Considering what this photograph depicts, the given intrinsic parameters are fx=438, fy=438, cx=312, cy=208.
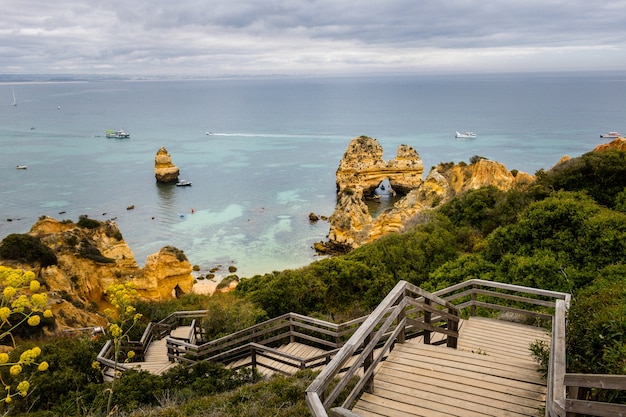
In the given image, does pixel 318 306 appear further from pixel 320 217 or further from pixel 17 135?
pixel 17 135

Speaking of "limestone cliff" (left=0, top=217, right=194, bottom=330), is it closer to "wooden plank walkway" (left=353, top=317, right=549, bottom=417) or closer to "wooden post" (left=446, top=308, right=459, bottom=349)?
"wooden post" (left=446, top=308, right=459, bottom=349)

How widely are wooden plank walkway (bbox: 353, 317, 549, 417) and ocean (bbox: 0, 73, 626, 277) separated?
96.8ft

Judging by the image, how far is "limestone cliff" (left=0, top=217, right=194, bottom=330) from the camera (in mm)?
19328

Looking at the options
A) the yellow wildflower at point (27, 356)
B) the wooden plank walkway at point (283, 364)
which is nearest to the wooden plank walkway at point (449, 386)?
the yellow wildflower at point (27, 356)

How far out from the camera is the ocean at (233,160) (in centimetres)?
4284

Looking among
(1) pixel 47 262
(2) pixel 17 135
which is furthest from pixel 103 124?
(1) pixel 47 262

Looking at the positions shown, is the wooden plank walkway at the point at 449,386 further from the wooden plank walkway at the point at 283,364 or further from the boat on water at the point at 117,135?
the boat on water at the point at 117,135

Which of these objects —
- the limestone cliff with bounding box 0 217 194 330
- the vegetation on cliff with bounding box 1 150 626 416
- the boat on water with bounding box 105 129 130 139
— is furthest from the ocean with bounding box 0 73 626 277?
the vegetation on cliff with bounding box 1 150 626 416

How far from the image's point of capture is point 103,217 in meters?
47.4

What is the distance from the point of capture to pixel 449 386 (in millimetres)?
4938

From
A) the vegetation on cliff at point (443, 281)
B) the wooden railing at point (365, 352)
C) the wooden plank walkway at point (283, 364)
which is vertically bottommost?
the wooden plank walkway at point (283, 364)

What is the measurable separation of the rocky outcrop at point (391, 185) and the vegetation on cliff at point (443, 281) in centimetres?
936

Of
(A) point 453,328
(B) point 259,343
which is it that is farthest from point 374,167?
(A) point 453,328

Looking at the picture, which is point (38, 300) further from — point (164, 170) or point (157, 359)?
point (164, 170)
